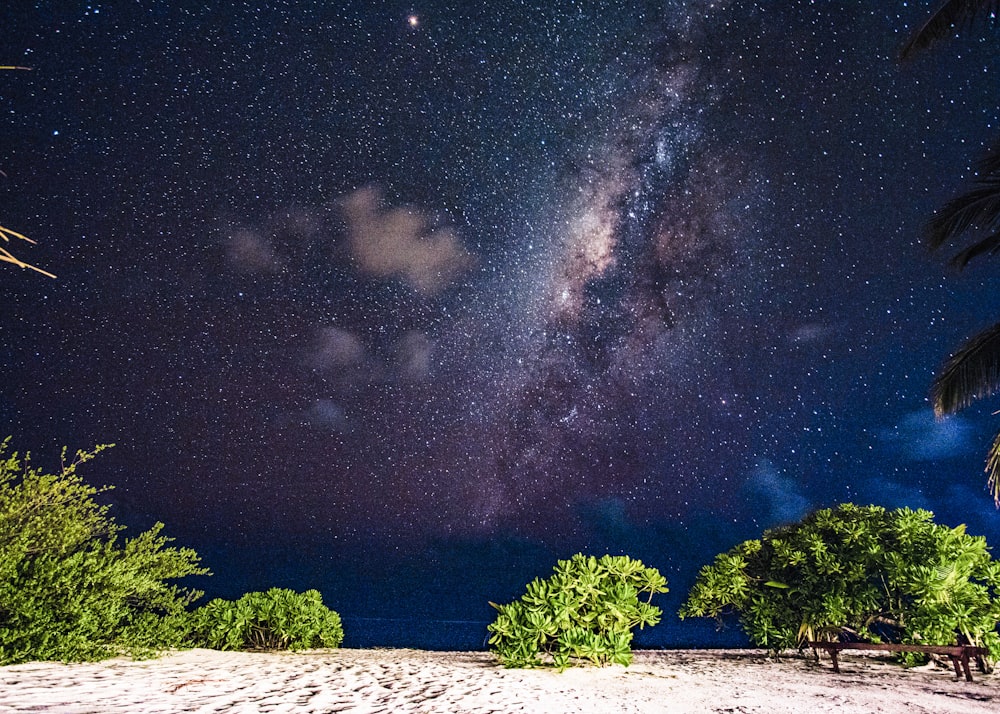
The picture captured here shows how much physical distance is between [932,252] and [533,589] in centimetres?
881

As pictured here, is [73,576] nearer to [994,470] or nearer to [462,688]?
[462,688]

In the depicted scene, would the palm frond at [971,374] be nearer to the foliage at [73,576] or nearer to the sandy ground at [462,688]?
the sandy ground at [462,688]

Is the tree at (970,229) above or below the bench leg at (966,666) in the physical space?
above

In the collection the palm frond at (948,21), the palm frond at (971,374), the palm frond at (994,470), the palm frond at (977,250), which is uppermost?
the palm frond at (948,21)

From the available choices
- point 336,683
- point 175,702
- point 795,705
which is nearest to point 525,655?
point 336,683

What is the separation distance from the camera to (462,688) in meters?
6.60

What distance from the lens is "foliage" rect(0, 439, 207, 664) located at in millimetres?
6930

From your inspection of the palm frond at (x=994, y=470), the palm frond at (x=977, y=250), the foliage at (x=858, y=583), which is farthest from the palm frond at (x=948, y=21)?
the foliage at (x=858, y=583)

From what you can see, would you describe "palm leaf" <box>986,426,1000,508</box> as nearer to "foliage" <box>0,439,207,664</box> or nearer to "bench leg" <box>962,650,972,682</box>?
"bench leg" <box>962,650,972,682</box>

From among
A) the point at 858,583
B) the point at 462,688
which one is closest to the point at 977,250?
the point at 858,583

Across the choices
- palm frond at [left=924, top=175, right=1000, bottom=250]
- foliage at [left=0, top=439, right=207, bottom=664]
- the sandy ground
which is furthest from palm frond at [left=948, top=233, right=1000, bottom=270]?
foliage at [left=0, top=439, right=207, bottom=664]

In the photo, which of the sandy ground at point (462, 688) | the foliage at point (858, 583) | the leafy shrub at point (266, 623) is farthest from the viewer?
the leafy shrub at point (266, 623)

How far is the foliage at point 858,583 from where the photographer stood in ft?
27.0

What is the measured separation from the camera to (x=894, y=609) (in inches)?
371
